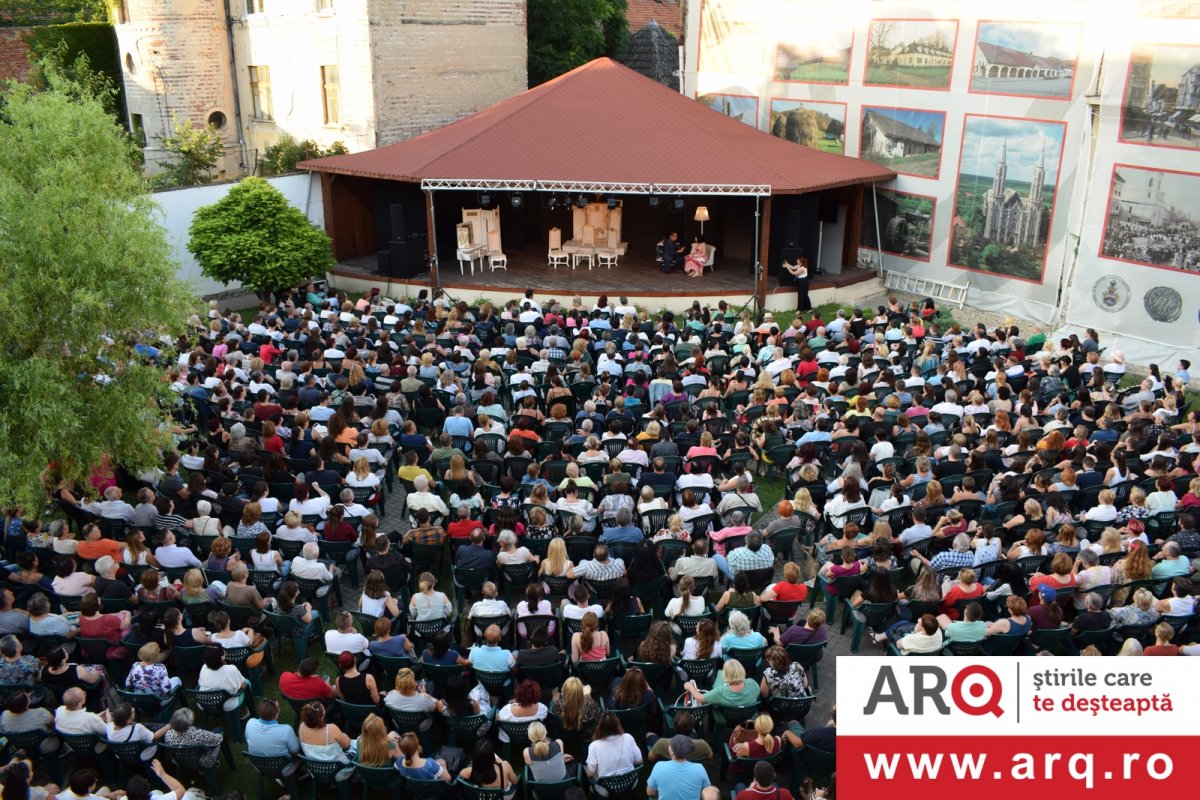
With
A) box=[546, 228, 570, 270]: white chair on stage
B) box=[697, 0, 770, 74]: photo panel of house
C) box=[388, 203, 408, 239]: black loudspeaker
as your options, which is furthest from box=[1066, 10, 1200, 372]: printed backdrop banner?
box=[388, 203, 408, 239]: black loudspeaker

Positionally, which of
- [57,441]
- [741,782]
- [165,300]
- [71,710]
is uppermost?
[165,300]

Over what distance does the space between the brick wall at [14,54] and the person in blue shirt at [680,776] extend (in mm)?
37375

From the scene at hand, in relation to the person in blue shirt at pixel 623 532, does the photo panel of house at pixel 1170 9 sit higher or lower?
higher

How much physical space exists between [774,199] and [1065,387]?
31.3 ft

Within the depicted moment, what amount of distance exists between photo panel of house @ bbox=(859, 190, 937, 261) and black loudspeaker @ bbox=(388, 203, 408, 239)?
34.9 feet

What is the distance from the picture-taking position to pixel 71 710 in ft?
23.0

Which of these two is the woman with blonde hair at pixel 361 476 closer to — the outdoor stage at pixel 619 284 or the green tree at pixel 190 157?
the outdoor stage at pixel 619 284

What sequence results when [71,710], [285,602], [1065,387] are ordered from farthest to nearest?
1. [1065,387]
2. [285,602]
3. [71,710]

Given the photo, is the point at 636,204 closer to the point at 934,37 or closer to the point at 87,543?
the point at 934,37

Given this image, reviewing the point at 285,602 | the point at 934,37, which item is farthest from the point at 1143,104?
the point at 285,602

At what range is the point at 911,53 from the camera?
71.8 feet

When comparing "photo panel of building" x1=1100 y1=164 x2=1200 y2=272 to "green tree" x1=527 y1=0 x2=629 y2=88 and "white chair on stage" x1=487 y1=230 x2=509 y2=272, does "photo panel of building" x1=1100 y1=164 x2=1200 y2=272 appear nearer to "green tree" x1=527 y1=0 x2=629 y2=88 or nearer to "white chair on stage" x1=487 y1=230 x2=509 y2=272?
"white chair on stage" x1=487 y1=230 x2=509 y2=272

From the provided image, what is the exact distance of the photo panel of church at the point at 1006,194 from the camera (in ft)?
65.7

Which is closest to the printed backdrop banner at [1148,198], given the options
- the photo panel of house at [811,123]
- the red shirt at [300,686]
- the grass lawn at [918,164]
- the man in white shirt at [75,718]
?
the grass lawn at [918,164]
